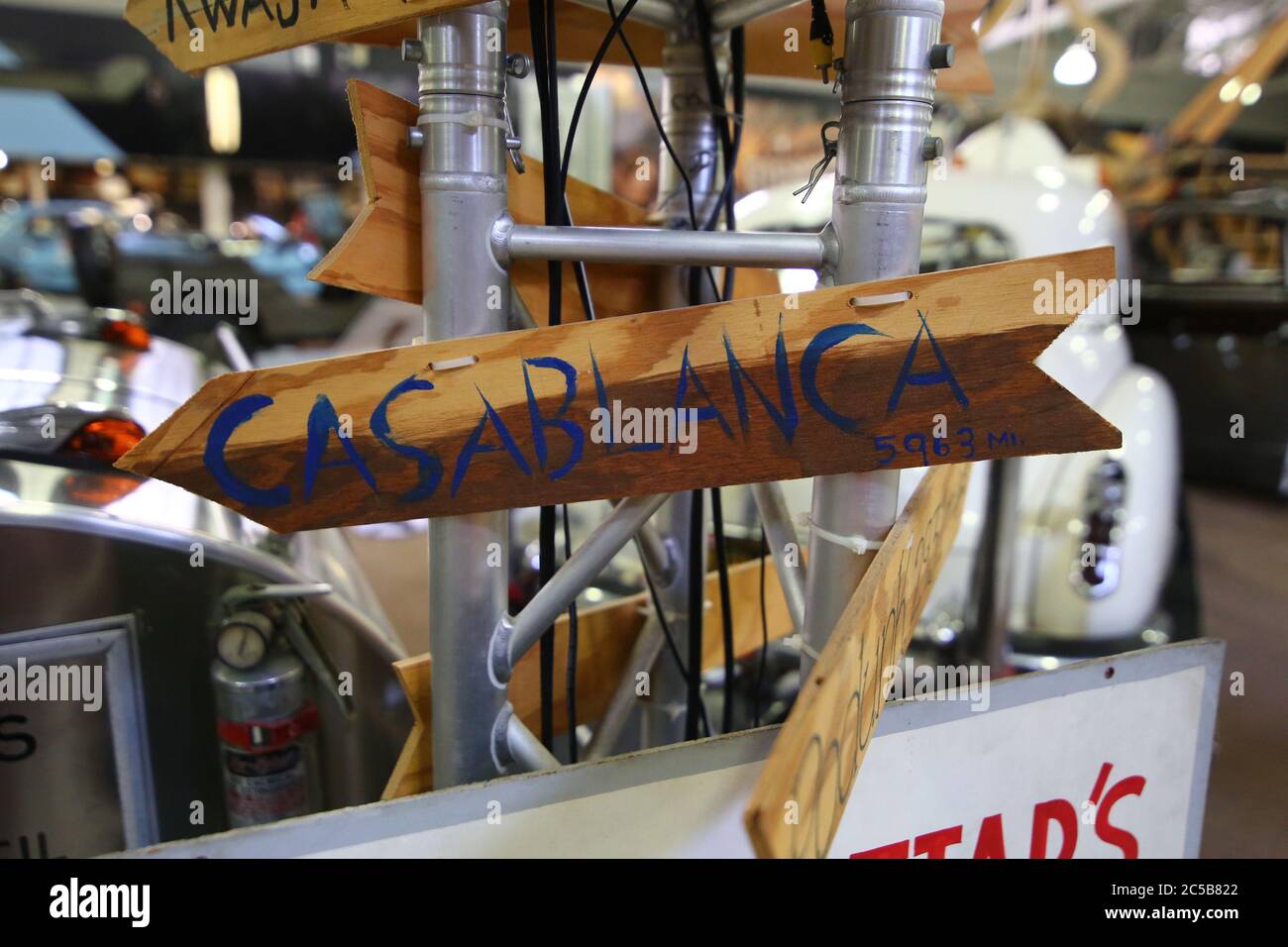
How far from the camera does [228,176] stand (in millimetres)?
10953

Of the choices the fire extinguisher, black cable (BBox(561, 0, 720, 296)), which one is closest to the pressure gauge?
the fire extinguisher

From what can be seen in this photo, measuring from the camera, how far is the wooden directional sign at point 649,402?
2.66 feet

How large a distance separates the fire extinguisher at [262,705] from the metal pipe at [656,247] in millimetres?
709

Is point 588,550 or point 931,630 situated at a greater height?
point 588,550

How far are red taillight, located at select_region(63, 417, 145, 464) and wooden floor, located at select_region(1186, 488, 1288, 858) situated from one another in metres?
2.46

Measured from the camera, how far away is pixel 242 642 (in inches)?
49.2

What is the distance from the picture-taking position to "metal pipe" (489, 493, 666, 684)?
98 cm

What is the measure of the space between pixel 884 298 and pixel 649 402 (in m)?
0.24

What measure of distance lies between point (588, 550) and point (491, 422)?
0.79 feet

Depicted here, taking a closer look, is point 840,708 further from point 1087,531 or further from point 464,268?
point 1087,531

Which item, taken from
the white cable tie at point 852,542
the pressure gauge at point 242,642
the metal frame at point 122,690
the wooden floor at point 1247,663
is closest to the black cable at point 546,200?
the white cable tie at point 852,542

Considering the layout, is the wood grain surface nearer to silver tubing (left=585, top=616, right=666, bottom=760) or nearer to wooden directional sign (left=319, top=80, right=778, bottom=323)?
silver tubing (left=585, top=616, right=666, bottom=760)

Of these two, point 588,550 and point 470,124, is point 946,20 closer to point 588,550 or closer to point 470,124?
point 470,124
